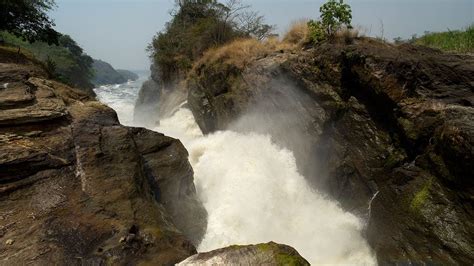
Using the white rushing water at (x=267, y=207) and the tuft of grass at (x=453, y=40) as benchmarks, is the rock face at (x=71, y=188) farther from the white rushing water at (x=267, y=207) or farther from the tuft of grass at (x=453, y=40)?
the tuft of grass at (x=453, y=40)

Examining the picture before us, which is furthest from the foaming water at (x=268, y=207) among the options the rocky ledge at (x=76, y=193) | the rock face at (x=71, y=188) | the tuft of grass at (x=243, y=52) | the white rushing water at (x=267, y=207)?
the tuft of grass at (x=243, y=52)

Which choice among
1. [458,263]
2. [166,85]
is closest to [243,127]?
[458,263]

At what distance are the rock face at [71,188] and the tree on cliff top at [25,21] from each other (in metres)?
3.18

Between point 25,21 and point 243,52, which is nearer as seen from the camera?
point 25,21

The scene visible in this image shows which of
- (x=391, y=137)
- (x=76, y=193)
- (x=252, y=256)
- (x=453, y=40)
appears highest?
(x=453, y=40)

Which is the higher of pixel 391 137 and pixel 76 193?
pixel 391 137

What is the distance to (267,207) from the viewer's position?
28.6 ft

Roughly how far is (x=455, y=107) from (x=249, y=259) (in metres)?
5.00

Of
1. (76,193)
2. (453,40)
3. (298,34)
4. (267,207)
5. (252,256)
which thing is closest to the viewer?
(252,256)

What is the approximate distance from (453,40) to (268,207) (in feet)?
24.9

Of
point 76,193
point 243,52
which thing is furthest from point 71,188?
point 243,52

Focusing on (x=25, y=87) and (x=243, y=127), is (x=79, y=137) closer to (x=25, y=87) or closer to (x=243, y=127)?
(x=25, y=87)

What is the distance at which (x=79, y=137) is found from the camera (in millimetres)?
6121

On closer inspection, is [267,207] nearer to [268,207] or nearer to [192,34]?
[268,207]
